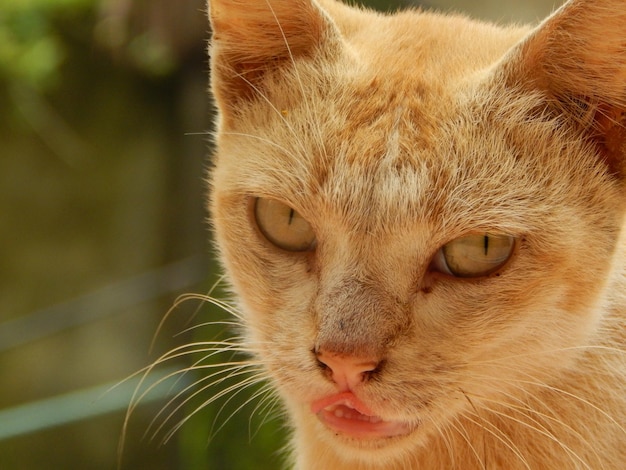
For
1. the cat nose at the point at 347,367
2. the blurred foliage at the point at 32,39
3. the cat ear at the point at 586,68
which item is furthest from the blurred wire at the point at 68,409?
the cat ear at the point at 586,68

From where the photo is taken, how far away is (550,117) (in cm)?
157

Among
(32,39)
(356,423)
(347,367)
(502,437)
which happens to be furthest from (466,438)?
(32,39)

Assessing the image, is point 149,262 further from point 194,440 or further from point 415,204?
point 415,204

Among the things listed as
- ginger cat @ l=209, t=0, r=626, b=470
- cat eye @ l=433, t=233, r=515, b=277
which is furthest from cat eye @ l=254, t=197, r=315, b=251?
cat eye @ l=433, t=233, r=515, b=277

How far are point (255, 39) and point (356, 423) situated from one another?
32.3 inches

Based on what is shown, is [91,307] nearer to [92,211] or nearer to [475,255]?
[92,211]

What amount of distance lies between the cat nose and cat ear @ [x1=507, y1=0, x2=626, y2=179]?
606 mm

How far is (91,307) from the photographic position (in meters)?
4.44

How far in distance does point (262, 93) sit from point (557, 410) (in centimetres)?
90

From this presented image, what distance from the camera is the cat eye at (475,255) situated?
146 cm

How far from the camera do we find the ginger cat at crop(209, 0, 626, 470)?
142 centimetres

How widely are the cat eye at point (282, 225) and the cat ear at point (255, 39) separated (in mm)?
299

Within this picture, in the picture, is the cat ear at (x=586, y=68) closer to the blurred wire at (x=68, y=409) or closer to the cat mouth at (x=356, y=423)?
the cat mouth at (x=356, y=423)

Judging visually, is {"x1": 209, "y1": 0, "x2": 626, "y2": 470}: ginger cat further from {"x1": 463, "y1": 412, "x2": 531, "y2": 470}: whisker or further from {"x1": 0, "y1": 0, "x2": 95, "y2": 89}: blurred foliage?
{"x1": 0, "y1": 0, "x2": 95, "y2": 89}: blurred foliage
